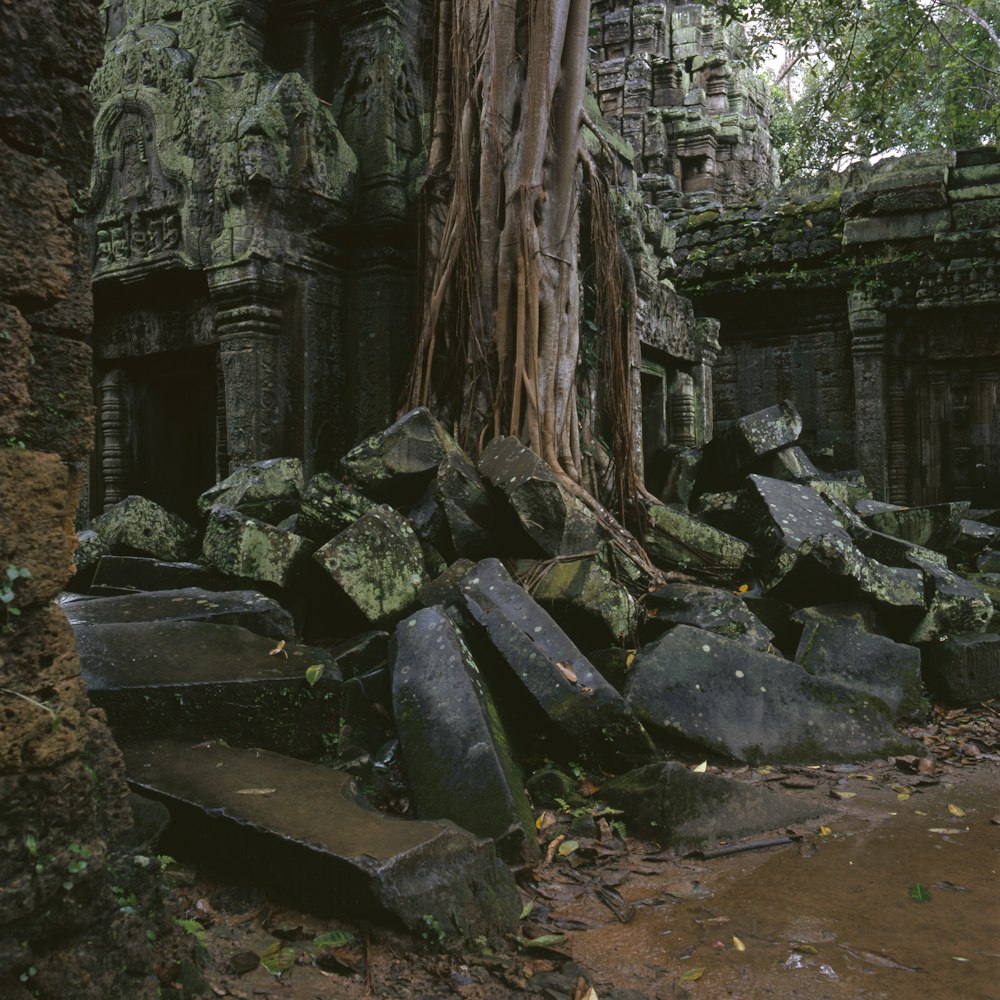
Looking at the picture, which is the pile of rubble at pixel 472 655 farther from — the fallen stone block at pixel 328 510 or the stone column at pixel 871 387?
the stone column at pixel 871 387

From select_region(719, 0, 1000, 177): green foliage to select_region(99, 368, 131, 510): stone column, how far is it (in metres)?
6.76

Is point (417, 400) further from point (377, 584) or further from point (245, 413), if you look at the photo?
point (377, 584)

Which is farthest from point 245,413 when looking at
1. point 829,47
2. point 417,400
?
point 829,47

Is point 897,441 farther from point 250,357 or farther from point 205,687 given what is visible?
point 205,687

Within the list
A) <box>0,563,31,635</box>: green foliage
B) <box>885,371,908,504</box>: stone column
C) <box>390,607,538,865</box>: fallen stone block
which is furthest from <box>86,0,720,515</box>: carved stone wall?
<box>885,371,908,504</box>: stone column

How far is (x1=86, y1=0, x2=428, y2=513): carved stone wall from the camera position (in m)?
5.83

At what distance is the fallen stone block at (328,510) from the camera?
15.2ft

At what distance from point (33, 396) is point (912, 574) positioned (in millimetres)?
4661

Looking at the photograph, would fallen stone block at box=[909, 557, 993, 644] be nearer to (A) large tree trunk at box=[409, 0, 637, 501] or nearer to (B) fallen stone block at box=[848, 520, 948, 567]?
(B) fallen stone block at box=[848, 520, 948, 567]

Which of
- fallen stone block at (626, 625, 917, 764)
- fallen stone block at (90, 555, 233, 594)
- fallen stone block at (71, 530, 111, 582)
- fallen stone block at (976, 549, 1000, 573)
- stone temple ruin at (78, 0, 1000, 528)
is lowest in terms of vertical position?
fallen stone block at (626, 625, 917, 764)

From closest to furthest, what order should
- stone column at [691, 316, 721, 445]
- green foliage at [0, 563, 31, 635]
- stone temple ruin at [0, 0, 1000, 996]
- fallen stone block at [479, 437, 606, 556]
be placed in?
1. green foliage at [0, 563, 31, 635]
2. stone temple ruin at [0, 0, 1000, 996]
3. fallen stone block at [479, 437, 606, 556]
4. stone column at [691, 316, 721, 445]

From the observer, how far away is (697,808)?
10.1 feet

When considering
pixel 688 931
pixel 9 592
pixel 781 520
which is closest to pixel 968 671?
pixel 781 520

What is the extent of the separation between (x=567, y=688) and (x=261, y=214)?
12.7 feet
